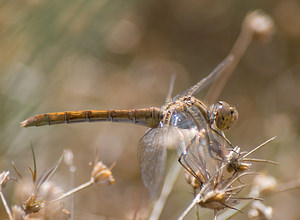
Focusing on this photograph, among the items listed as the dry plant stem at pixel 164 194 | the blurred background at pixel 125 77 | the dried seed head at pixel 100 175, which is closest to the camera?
the dried seed head at pixel 100 175

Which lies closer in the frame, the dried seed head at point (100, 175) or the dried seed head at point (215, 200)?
the dried seed head at point (215, 200)

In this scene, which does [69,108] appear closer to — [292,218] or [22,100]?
[22,100]

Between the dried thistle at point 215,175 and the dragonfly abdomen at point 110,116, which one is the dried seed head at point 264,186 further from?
the dragonfly abdomen at point 110,116

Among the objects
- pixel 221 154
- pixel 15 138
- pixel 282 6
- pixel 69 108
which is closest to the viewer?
pixel 221 154

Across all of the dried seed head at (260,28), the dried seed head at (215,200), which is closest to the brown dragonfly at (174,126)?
the dried seed head at (215,200)

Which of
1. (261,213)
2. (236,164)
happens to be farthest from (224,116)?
(261,213)

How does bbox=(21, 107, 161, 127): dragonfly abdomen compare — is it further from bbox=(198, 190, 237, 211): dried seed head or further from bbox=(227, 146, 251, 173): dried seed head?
bbox=(198, 190, 237, 211): dried seed head

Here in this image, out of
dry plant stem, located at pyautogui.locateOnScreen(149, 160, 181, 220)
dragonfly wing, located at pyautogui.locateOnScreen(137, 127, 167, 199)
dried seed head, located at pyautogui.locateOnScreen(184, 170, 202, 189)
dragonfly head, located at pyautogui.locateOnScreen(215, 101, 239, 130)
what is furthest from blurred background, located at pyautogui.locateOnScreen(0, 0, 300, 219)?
dragonfly head, located at pyautogui.locateOnScreen(215, 101, 239, 130)

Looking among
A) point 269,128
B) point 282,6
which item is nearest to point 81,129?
point 269,128
